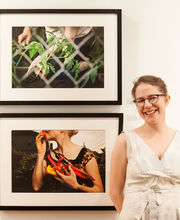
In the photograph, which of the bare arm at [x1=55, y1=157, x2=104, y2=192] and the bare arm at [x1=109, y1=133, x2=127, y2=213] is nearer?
the bare arm at [x1=109, y1=133, x2=127, y2=213]

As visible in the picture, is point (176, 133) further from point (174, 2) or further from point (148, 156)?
point (174, 2)

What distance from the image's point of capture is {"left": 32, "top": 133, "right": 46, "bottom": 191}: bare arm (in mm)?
1569

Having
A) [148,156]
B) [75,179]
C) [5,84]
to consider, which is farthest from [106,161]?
[5,84]

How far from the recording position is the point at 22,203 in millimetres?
1569

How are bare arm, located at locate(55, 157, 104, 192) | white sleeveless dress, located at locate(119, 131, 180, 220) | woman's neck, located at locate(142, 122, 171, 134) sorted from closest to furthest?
white sleeveless dress, located at locate(119, 131, 180, 220), woman's neck, located at locate(142, 122, 171, 134), bare arm, located at locate(55, 157, 104, 192)

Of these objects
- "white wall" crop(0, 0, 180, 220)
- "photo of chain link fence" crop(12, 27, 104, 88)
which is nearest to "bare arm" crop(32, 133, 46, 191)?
"white wall" crop(0, 0, 180, 220)

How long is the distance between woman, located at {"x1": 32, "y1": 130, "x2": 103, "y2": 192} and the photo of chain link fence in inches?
12.1

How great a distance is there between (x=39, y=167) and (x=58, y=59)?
0.65 metres

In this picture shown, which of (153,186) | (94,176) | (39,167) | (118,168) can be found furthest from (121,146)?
(39,167)

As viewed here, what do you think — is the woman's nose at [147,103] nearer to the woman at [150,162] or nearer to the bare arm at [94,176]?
the woman at [150,162]

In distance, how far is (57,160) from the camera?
1.58 metres

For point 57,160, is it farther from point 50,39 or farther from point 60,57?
point 50,39

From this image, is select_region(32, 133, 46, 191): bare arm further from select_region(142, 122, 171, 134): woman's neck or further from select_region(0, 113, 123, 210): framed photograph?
select_region(142, 122, 171, 134): woman's neck

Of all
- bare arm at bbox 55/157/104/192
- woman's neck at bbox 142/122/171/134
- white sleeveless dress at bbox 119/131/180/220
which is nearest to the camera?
white sleeveless dress at bbox 119/131/180/220
